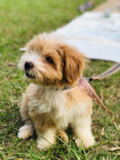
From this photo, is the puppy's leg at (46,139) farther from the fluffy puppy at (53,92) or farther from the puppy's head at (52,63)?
the puppy's head at (52,63)

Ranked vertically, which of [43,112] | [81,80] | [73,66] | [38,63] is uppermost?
[38,63]

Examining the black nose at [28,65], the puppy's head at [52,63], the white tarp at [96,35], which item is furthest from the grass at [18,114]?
the black nose at [28,65]

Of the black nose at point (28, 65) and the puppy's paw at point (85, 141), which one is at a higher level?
the black nose at point (28, 65)

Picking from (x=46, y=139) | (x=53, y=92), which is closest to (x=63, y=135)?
(x=46, y=139)

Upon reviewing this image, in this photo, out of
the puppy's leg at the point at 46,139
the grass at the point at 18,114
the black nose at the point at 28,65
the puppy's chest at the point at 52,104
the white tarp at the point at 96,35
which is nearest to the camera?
the black nose at the point at 28,65

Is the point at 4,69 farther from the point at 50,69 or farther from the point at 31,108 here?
the point at 50,69

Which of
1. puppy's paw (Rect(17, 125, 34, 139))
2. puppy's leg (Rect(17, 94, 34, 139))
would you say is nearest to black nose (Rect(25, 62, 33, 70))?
puppy's leg (Rect(17, 94, 34, 139))

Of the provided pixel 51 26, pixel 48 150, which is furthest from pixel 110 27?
pixel 48 150

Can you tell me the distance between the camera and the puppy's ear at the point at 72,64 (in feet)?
5.81

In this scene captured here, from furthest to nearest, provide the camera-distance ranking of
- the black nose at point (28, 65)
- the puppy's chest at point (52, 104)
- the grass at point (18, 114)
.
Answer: the grass at point (18, 114) → the puppy's chest at point (52, 104) → the black nose at point (28, 65)

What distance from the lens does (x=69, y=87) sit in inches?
79.3

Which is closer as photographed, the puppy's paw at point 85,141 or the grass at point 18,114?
the grass at point 18,114

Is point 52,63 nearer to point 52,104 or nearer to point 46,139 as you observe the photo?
point 52,104

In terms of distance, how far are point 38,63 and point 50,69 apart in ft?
0.48
